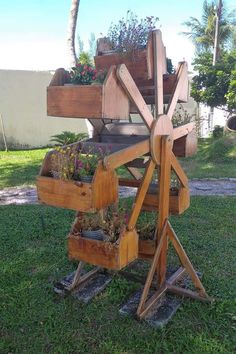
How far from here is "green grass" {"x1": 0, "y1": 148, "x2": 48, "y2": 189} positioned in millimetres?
7766

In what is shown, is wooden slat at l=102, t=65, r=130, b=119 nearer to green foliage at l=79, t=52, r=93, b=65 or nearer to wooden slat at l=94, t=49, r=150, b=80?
wooden slat at l=94, t=49, r=150, b=80

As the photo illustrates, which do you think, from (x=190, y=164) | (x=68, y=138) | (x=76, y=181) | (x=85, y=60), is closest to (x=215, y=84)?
(x=190, y=164)

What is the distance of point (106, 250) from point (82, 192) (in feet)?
1.74

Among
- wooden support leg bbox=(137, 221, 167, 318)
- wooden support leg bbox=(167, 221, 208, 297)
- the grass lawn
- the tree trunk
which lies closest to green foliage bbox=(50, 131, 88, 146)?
wooden support leg bbox=(137, 221, 167, 318)

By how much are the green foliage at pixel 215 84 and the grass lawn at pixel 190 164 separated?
419cm

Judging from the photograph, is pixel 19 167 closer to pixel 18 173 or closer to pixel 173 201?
pixel 18 173

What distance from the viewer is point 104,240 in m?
2.70

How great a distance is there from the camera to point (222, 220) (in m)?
5.16

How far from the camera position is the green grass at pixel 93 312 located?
2.62 m

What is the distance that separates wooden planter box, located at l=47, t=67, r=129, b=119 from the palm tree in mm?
27602

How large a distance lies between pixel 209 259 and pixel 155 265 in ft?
4.05

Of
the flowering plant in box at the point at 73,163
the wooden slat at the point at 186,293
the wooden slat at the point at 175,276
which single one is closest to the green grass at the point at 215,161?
the wooden slat at the point at 175,276

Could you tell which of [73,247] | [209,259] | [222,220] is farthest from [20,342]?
[222,220]

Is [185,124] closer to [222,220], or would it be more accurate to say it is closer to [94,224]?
[94,224]
